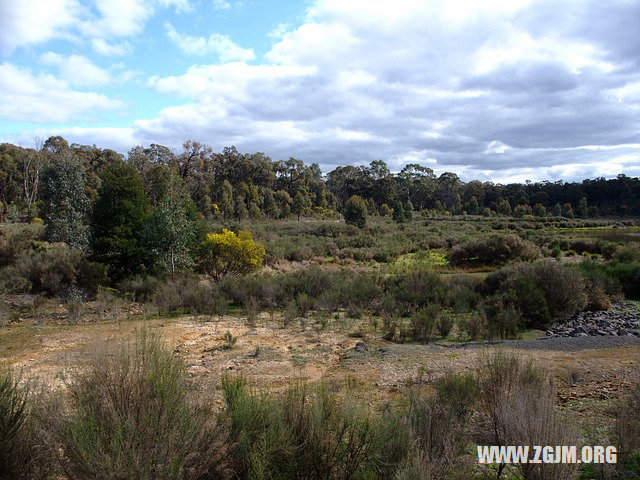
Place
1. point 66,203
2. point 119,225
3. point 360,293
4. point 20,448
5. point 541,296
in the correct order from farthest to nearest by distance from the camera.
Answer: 1. point 66,203
2. point 119,225
3. point 360,293
4. point 541,296
5. point 20,448

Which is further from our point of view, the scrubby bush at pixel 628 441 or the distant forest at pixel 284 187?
the distant forest at pixel 284 187

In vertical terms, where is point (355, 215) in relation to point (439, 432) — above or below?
above

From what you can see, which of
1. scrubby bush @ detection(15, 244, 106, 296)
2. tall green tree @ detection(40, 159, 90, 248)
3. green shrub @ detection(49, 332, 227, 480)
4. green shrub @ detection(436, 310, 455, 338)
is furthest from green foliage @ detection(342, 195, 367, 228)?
green shrub @ detection(49, 332, 227, 480)

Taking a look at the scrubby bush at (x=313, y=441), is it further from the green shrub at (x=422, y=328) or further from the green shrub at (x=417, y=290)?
the green shrub at (x=417, y=290)

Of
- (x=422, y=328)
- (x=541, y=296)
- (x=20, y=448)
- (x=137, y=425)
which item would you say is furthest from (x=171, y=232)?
(x=137, y=425)

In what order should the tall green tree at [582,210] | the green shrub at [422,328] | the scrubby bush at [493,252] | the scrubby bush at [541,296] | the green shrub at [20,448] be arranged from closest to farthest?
the green shrub at [20,448]
the green shrub at [422,328]
the scrubby bush at [541,296]
the scrubby bush at [493,252]
the tall green tree at [582,210]

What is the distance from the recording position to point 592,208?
81.9 metres

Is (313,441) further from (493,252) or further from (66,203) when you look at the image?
(493,252)

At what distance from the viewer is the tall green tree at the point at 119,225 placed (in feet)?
62.6

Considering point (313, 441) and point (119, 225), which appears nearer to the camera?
point (313, 441)

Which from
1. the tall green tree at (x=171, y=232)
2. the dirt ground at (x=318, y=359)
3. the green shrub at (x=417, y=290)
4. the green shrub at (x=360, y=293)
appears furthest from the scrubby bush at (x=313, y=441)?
the tall green tree at (x=171, y=232)

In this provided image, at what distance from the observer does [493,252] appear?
2911 centimetres

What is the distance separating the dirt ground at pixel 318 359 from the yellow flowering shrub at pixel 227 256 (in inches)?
296

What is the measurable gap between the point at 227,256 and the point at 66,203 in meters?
8.01
